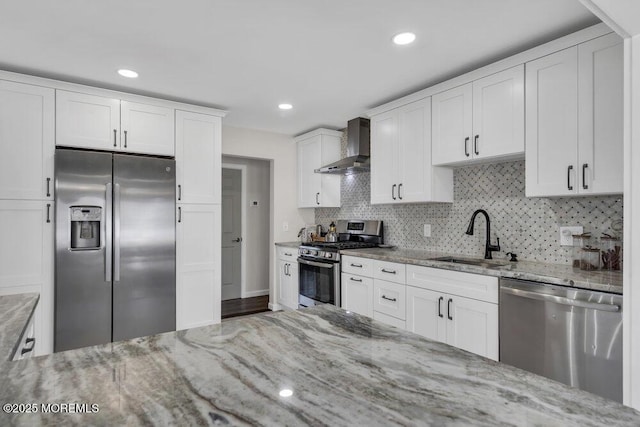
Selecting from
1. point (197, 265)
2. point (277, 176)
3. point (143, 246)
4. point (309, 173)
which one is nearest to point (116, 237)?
point (143, 246)

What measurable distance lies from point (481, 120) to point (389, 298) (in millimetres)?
1632

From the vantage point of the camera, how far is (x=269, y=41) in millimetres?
2326

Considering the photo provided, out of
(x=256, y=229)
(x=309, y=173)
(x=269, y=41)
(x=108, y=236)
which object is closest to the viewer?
(x=269, y=41)

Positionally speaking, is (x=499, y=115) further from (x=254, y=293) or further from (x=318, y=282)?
(x=254, y=293)

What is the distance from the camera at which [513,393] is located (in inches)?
28.9

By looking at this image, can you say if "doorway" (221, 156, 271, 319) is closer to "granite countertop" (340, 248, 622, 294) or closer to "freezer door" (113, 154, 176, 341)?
"freezer door" (113, 154, 176, 341)

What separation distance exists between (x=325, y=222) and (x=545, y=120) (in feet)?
10.5

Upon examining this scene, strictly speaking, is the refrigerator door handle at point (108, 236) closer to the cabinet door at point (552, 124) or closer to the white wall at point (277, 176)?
the white wall at point (277, 176)

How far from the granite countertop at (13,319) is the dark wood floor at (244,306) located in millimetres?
2916

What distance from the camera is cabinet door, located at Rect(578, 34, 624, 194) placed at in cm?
193

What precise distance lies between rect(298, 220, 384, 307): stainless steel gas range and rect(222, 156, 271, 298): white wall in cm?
153

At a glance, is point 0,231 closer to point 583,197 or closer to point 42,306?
point 42,306

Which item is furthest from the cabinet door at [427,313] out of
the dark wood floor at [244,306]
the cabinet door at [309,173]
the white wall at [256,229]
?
the white wall at [256,229]

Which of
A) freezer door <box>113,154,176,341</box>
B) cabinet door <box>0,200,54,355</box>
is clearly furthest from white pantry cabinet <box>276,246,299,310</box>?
cabinet door <box>0,200,54,355</box>
